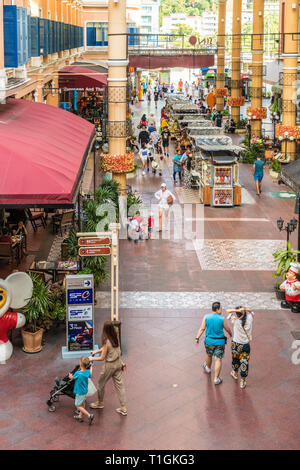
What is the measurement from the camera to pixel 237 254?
18125mm

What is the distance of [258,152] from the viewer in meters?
33.1

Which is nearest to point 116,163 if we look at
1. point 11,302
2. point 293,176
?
point 293,176

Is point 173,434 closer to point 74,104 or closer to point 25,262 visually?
point 25,262

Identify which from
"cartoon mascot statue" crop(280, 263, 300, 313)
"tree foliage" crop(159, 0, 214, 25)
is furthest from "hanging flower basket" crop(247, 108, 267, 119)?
"tree foliage" crop(159, 0, 214, 25)

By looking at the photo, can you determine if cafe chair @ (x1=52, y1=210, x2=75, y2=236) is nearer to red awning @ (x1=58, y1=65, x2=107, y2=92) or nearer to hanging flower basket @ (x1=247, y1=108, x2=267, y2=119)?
red awning @ (x1=58, y1=65, x2=107, y2=92)

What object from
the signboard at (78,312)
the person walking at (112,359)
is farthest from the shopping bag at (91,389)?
the signboard at (78,312)

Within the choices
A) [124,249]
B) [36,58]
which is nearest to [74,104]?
[36,58]

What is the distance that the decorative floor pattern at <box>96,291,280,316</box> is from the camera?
14.4 metres

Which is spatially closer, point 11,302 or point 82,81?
point 11,302

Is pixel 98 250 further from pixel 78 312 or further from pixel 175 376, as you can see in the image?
pixel 175 376

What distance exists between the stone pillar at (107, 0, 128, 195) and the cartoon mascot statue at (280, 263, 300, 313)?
720cm

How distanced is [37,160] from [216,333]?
13.6 ft

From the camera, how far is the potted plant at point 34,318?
12.0m

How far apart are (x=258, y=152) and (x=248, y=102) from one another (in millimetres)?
38582
